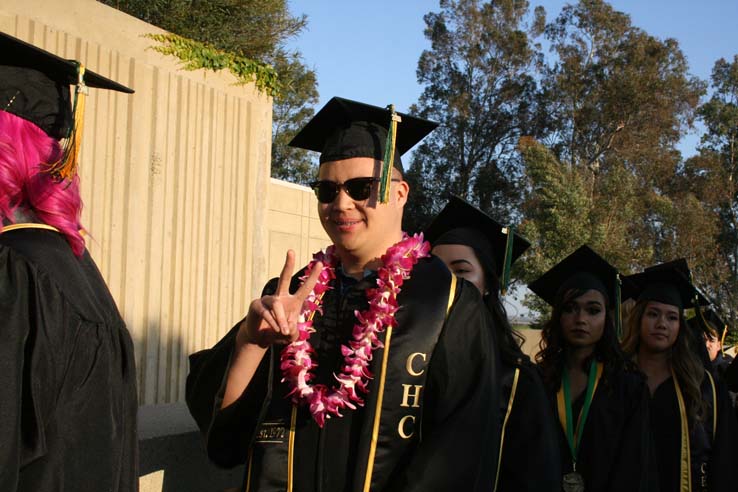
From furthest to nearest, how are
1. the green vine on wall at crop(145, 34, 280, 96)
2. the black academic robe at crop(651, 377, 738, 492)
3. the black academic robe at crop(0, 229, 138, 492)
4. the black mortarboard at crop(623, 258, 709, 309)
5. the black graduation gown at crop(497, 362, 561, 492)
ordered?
the green vine on wall at crop(145, 34, 280, 96) < the black mortarboard at crop(623, 258, 709, 309) < the black academic robe at crop(651, 377, 738, 492) < the black graduation gown at crop(497, 362, 561, 492) < the black academic robe at crop(0, 229, 138, 492)

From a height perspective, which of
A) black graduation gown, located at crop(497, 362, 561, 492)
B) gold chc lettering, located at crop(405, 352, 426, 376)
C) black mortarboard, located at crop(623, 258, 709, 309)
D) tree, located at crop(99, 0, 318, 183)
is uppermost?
tree, located at crop(99, 0, 318, 183)

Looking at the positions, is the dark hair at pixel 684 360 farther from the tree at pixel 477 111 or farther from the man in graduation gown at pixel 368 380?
the tree at pixel 477 111

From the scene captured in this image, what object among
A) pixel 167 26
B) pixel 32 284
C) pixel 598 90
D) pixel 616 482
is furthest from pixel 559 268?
pixel 598 90

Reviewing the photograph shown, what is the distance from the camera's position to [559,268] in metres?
4.59

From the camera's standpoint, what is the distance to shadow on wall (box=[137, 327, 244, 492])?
2.92 metres

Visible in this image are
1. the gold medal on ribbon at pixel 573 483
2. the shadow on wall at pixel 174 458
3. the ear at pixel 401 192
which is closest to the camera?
the ear at pixel 401 192

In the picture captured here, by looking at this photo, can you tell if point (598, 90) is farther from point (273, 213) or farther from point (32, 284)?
point (32, 284)

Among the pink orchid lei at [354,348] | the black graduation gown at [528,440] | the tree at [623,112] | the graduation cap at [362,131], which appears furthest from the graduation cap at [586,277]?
the tree at [623,112]

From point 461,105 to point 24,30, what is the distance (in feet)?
91.3

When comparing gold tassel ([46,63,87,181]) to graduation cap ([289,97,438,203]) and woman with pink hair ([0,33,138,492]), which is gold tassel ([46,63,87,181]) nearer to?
woman with pink hair ([0,33,138,492])

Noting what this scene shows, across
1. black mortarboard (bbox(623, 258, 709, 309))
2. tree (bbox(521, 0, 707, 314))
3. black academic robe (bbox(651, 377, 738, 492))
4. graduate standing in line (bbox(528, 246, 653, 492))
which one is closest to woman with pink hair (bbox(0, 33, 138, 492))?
graduate standing in line (bbox(528, 246, 653, 492))

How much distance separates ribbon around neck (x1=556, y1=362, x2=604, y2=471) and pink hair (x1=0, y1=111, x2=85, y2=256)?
9.45ft

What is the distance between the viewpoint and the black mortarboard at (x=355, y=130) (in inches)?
100

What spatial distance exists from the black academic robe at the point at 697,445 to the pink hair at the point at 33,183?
12.4ft
